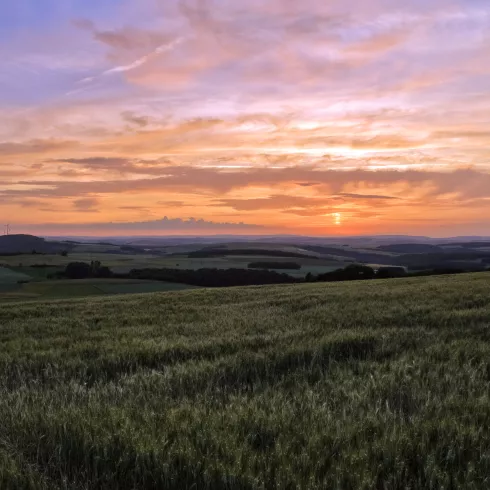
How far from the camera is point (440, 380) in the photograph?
5676 millimetres

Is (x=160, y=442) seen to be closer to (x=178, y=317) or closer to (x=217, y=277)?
(x=178, y=317)

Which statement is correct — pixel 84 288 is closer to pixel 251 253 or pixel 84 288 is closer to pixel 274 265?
pixel 274 265

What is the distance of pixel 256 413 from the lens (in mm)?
4434

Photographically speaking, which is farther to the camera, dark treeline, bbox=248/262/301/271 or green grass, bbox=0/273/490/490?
dark treeline, bbox=248/262/301/271

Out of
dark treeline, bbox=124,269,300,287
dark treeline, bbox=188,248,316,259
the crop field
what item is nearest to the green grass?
the crop field

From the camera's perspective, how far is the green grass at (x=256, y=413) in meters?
3.34

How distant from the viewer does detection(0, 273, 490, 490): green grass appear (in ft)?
11.0

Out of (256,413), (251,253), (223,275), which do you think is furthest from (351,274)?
(251,253)

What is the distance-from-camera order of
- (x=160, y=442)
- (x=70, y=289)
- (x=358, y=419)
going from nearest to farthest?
(x=160, y=442), (x=358, y=419), (x=70, y=289)

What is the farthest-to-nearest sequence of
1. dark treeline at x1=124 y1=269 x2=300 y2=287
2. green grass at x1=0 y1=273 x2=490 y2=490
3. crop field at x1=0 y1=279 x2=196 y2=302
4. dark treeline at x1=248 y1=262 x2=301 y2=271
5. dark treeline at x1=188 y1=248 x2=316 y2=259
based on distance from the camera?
dark treeline at x1=188 y1=248 x2=316 y2=259
dark treeline at x1=248 y1=262 x2=301 y2=271
dark treeline at x1=124 y1=269 x2=300 y2=287
crop field at x1=0 y1=279 x2=196 y2=302
green grass at x1=0 y1=273 x2=490 y2=490

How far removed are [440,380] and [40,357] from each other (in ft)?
21.3

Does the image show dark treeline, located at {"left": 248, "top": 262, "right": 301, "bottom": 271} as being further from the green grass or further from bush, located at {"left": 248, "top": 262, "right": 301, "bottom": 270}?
the green grass

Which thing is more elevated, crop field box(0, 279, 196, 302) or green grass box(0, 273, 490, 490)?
green grass box(0, 273, 490, 490)

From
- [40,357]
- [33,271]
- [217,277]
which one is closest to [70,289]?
[217,277]
